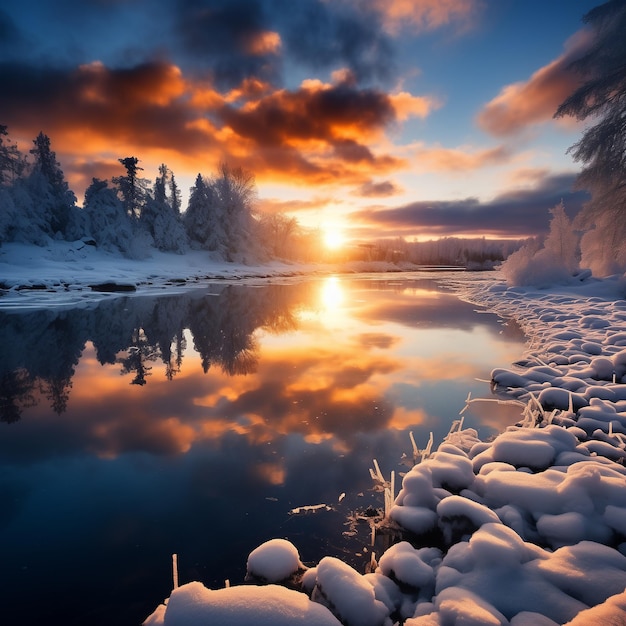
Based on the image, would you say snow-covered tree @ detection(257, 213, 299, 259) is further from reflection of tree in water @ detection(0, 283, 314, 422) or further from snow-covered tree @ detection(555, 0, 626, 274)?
snow-covered tree @ detection(555, 0, 626, 274)

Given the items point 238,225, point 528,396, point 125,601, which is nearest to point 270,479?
point 125,601

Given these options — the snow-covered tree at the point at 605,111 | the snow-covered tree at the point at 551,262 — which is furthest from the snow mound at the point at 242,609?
the snow-covered tree at the point at 551,262

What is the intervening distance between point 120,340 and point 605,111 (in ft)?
56.6

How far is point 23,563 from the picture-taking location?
252 centimetres

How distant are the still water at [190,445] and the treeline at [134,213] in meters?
32.8

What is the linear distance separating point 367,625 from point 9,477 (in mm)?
3905

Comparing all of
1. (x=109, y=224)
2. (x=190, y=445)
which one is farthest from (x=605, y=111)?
(x=109, y=224)

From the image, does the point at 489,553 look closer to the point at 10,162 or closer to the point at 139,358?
the point at 139,358

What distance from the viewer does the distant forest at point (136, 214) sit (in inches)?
1336

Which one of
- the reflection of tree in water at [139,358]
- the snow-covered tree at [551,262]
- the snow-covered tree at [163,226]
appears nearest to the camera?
the reflection of tree in water at [139,358]

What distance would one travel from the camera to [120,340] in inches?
380

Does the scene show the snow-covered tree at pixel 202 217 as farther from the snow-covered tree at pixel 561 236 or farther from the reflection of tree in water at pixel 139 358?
the reflection of tree in water at pixel 139 358

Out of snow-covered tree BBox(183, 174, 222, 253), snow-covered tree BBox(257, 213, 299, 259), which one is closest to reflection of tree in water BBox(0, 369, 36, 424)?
snow-covered tree BBox(183, 174, 222, 253)

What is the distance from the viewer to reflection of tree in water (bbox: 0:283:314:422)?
6.40 m
